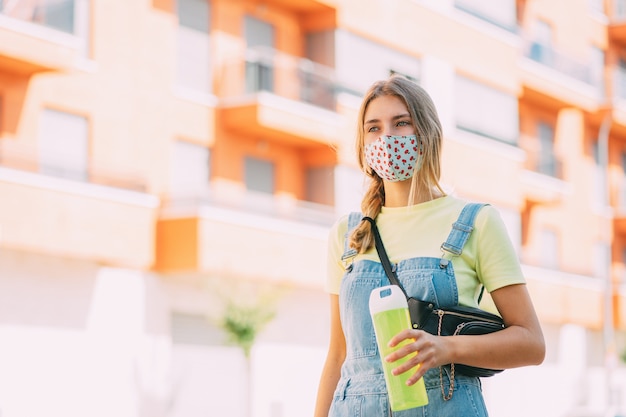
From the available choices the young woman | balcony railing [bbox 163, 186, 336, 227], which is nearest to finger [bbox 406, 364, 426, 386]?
the young woman

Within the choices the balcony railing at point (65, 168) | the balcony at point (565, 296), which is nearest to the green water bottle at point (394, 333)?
the balcony railing at point (65, 168)

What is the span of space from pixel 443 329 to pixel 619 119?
3808 cm

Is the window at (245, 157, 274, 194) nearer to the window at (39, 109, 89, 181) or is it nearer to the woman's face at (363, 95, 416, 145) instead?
the window at (39, 109, 89, 181)

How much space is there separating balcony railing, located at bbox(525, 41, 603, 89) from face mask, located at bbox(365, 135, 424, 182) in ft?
110

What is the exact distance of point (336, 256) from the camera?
4047 millimetres

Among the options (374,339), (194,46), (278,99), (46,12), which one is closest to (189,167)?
(278,99)

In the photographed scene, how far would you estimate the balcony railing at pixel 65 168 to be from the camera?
20609 millimetres

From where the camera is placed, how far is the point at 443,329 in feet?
11.7

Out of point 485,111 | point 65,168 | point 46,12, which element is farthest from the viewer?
point 485,111

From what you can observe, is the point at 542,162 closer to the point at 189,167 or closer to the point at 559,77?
the point at 559,77

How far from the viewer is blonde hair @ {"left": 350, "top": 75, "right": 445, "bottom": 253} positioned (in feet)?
12.5

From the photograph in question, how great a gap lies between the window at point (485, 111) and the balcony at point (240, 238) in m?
7.83

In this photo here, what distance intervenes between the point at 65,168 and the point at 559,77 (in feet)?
65.6

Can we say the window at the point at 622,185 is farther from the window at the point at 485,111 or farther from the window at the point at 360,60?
the window at the point at 360,60
